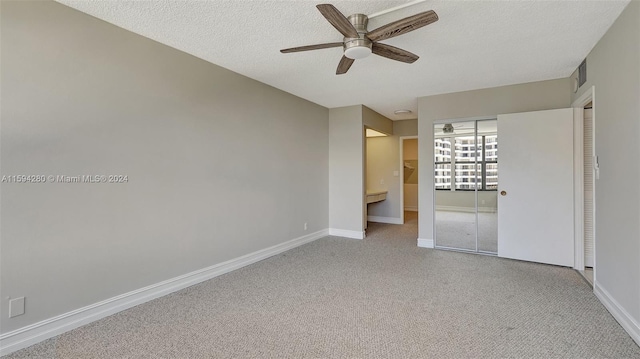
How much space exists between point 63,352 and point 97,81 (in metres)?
2.05

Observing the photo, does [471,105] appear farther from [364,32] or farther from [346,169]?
[364,32]

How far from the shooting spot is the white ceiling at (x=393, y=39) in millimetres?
2207

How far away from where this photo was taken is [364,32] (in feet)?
7.52

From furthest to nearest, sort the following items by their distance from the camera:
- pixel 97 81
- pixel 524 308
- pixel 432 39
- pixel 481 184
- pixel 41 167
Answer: pixel 481 184
pixel 432 39
pixel 524 308
pixel 97 81
pixel 41 167

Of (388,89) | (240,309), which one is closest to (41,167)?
(240,309)

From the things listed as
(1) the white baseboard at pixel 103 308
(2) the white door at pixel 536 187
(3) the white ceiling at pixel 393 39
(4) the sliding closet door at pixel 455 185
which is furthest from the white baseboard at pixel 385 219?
(1) the white baseboard at pixel 103 308

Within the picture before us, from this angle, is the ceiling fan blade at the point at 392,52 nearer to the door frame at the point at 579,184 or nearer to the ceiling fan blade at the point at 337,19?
the ceiling fan blade at the point at 337,19

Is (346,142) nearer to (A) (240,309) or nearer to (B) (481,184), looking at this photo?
(B) (481,184)

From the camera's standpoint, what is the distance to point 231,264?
11.7ft

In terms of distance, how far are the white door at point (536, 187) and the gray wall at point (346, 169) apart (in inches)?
86.2

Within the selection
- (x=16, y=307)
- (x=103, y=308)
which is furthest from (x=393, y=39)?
(x=16, y=307)

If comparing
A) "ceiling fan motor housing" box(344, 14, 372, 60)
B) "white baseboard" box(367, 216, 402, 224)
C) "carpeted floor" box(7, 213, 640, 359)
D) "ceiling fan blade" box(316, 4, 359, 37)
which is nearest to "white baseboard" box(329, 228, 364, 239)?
"carpeted floor" box(7, 213, 640, 359)

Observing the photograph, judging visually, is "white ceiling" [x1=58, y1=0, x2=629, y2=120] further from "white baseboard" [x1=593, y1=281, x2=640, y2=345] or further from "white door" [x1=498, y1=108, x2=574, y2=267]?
"white baseboard" [x1=593, y1=281, x2=640, y2=345]

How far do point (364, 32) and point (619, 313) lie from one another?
3.03 m
